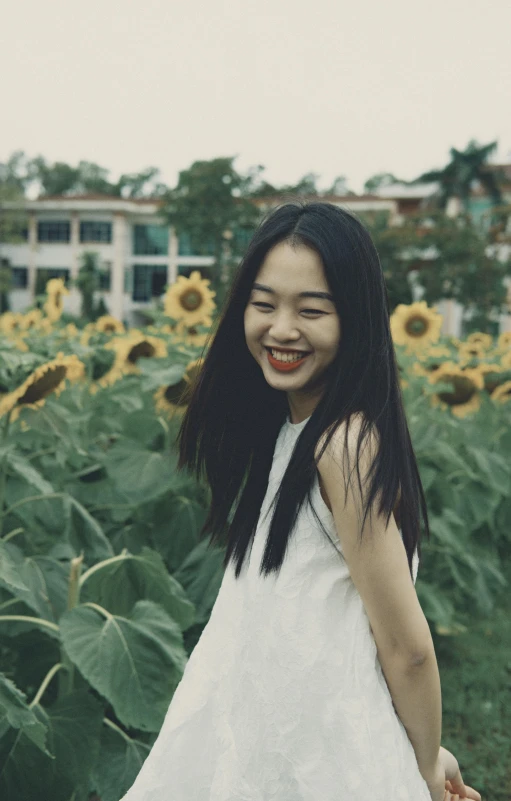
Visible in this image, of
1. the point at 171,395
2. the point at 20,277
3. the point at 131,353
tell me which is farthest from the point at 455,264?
the point at 20,277

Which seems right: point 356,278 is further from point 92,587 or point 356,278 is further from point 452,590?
point 452,590

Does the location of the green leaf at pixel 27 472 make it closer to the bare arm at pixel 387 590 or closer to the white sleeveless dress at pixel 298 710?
the white sleeveless dress at pixel 298 710

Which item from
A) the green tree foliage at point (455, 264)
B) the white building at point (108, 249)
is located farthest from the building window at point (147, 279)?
the green tree foliage at point (455, 264)

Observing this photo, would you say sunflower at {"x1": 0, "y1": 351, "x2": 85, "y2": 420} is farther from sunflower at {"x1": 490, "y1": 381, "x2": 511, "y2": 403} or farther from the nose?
sunflower at {"x1": 490, "y1": 381, "x2": 511, "y2": 403}

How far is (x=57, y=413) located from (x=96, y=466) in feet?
1.97

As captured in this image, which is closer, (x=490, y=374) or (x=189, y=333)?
(x=189, y=333)

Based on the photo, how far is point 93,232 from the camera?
36406 millimetres

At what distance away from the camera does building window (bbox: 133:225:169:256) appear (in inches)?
1443

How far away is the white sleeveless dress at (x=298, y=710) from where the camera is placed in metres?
1.18

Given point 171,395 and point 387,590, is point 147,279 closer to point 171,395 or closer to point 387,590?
point 171,395

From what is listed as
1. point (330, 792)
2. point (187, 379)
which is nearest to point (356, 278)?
point (330, 792)

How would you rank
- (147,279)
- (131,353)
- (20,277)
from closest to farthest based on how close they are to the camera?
(131,353) → (147,279) → (20,277)

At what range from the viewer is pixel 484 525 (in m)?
4.31

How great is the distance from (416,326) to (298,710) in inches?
160
